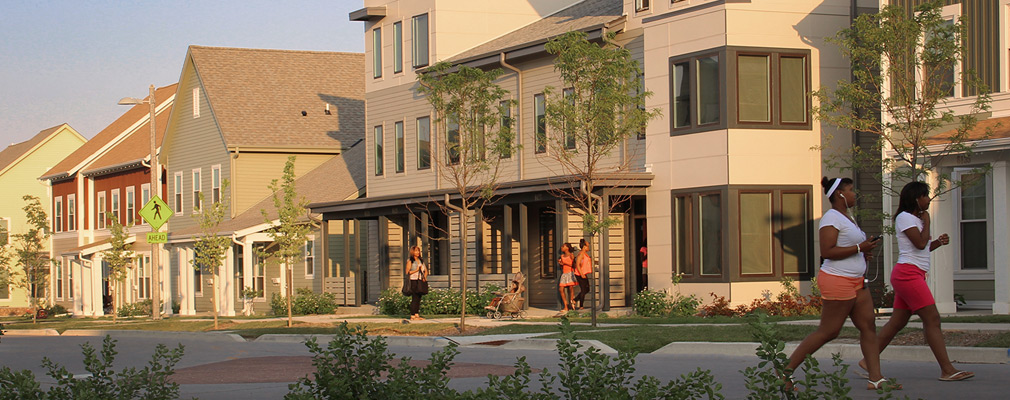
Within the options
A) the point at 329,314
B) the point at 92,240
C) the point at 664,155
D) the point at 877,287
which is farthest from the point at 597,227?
the point at 92,240

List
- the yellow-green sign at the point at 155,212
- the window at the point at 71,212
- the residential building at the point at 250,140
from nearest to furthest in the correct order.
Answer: the yellow-green sign at the point at 155,212 < the residential building at the point at 250,140 < the window at the point at 71,212

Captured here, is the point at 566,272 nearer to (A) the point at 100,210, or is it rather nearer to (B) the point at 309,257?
(B) the point at 309,257

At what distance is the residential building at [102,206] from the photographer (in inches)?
1848

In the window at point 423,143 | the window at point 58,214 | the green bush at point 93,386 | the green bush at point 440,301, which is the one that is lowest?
the green bush at point 440,301

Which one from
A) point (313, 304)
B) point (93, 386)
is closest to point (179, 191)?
point (313, 304)

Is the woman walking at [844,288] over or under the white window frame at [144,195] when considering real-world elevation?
under

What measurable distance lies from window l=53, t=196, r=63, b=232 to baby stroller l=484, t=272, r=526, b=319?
35041 mm

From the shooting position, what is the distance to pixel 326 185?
38938mm

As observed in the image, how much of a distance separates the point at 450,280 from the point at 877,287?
10936mm

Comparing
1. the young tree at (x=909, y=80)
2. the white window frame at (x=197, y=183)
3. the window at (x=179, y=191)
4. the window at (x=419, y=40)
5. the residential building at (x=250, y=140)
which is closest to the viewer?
the young tree at (x=909, y=80)

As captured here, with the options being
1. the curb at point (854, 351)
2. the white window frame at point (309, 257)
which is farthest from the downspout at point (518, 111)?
the curb at point (854, 351)

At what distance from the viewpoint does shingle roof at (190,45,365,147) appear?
4206 cm

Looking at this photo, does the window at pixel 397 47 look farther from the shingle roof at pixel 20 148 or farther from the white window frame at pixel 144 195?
the shingle roof at pixel 20 148

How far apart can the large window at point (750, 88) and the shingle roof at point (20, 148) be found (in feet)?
159
